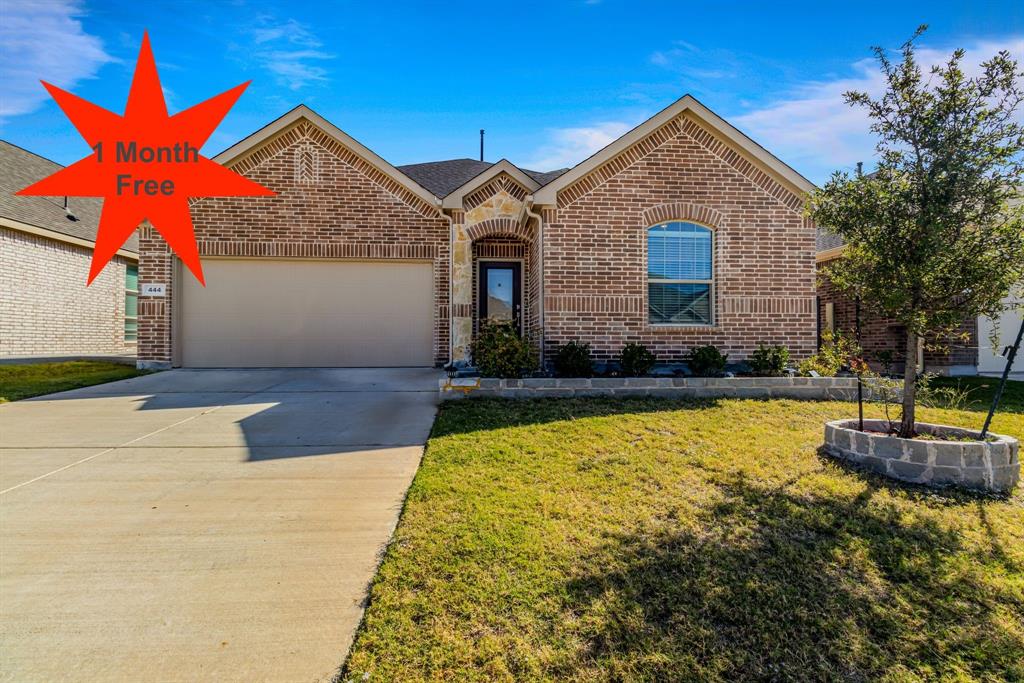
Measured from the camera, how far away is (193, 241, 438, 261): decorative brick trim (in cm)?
1146

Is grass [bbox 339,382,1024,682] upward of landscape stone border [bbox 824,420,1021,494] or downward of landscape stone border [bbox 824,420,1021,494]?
downward

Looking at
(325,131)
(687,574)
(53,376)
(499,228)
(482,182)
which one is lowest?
(687,574)

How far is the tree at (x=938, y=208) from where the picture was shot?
4652 millimetres

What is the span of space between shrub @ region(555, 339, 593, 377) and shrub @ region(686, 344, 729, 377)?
5.89 ft

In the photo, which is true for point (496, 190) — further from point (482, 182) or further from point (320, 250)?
point (320, 250)

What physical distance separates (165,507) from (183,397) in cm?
498

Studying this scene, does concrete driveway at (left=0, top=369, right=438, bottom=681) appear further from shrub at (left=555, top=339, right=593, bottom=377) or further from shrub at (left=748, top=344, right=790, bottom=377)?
shrub at (left=748, top=344, right=790, bottom=377)

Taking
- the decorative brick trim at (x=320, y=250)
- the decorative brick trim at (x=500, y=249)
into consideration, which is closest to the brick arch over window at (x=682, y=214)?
the decorative brick trim at (x=500, y=249)

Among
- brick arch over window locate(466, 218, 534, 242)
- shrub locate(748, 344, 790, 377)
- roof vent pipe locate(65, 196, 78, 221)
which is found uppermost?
roof vent pipe locate(65, 196, 78, 221)

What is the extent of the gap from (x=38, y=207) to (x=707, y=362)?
18130 millimetres

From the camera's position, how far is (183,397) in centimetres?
819

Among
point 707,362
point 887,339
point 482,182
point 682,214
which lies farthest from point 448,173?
point 887,339

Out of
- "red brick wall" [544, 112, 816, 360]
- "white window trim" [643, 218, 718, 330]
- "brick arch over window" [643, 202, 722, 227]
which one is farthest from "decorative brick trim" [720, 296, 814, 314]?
"brick arch over window" [643, 202, 722, 227]

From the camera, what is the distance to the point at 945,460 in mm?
4582
